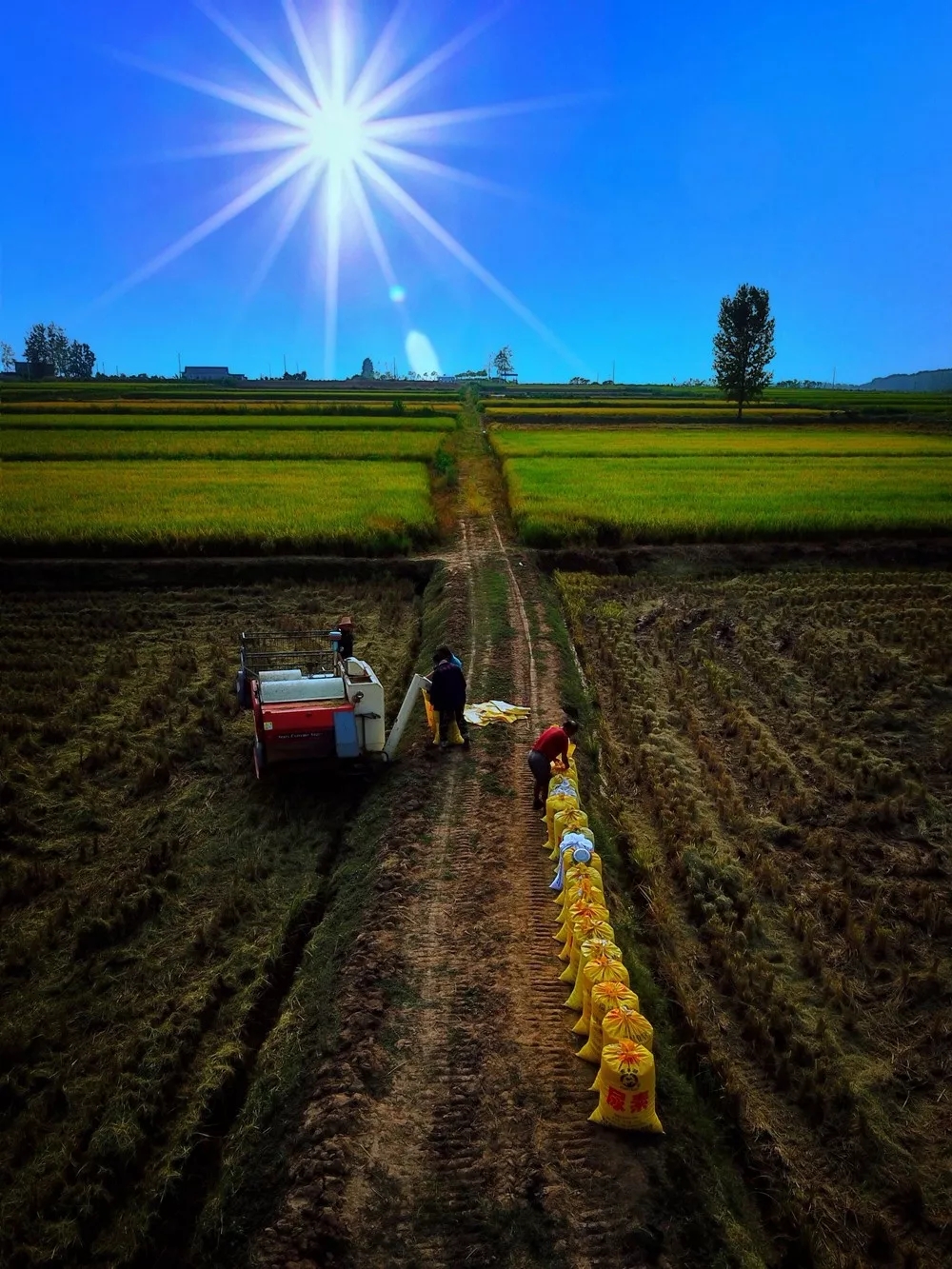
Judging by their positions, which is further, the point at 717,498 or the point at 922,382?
the point at 922,382

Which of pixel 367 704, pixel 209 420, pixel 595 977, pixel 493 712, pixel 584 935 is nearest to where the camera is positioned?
pixel 595 977

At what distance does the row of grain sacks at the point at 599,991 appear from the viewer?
15.4ft

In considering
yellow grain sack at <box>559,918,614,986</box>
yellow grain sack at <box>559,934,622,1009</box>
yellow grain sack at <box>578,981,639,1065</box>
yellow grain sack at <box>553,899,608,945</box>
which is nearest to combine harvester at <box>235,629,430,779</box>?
yellow grain sack at <box>553,899,608,945</box>

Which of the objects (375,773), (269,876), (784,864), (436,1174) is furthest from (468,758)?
(436,1174)

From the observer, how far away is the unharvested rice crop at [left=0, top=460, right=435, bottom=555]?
62.0 feet

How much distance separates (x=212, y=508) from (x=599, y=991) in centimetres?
A: 1895

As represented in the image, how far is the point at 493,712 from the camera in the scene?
Result: 10.9m

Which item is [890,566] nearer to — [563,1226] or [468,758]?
[468,758]

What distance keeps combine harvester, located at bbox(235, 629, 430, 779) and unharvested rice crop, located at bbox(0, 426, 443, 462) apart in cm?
2152

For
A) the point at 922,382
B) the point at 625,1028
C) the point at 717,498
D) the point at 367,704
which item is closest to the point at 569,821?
the point at 625,1028

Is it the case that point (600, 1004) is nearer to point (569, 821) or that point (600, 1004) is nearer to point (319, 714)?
point (569, 821)

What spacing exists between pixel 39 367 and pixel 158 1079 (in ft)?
382

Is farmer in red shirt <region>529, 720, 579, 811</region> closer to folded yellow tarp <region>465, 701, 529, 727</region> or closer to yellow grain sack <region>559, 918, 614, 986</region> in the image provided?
folded yellow tarp <region>465, 701, 529, 727</region>

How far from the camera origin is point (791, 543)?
20172 mm
